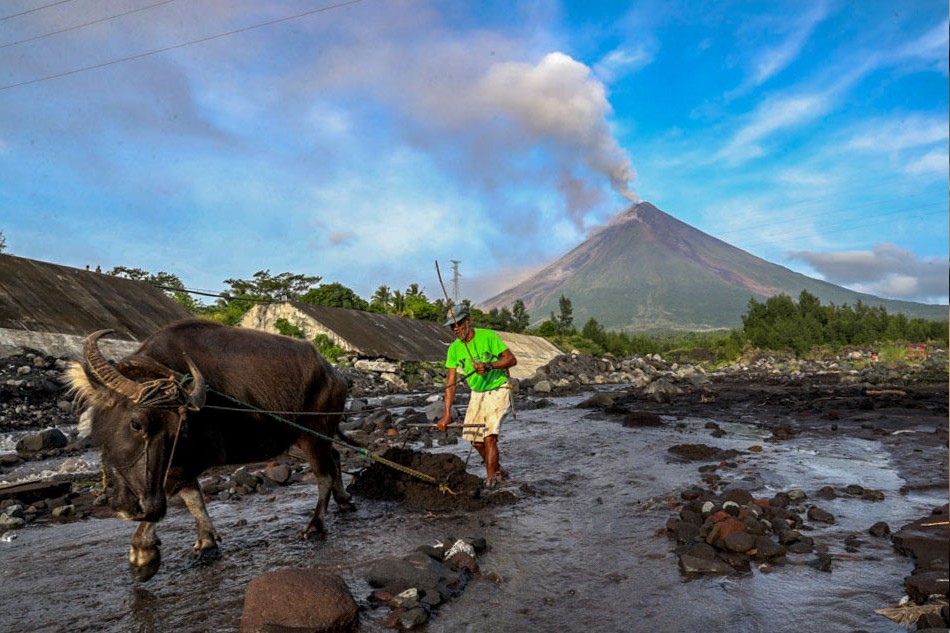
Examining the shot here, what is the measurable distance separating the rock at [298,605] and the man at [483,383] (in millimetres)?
3983

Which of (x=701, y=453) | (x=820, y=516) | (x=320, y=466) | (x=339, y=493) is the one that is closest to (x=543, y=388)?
(x=701, y=453)

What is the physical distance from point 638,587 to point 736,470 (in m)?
5.17

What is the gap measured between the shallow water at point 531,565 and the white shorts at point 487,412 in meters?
0.92

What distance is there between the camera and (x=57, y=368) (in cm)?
1659

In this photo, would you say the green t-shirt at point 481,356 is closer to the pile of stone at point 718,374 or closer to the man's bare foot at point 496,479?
the man's bare foot at point 496,479

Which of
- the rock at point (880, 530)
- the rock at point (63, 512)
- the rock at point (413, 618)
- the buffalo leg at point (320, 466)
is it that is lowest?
the rock at point (63, 512)

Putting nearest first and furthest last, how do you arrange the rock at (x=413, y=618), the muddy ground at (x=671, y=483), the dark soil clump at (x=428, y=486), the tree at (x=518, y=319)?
the rock at (x=413, y=618) < the muddy ground at (x=671, y=483) < the dark soil clump at (x=428, y=486) < the tree at (x=518, y=319)

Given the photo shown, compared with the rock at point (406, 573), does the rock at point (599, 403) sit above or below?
below

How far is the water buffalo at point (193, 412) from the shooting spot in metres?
4.52

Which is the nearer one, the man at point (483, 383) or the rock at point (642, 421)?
the man at point (483, 383)

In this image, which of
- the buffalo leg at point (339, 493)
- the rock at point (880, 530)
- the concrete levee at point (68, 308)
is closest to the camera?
the rock at point (880, 530)

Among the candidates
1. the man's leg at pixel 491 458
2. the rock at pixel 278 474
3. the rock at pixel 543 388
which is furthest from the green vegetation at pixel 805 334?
the rock at pixel 278 474

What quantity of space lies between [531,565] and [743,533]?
1968 mm

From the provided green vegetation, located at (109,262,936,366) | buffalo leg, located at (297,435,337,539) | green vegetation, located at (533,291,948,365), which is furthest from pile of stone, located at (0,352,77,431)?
green vegetation, located at (533,291,948,365)
